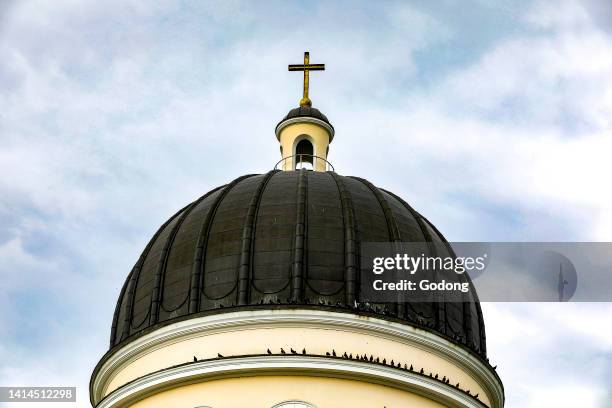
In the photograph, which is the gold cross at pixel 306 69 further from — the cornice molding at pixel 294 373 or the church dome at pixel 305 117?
the cornice molding at pixel 294 373

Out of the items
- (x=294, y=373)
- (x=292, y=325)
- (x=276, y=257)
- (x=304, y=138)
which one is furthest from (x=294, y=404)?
(x=304, y=138)

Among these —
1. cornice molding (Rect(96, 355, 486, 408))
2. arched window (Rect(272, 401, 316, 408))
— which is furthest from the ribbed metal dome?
arched window (Rect(272, 401, 316, 408))

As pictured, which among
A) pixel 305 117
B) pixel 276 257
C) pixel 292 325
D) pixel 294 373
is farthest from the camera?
pixel 305 117

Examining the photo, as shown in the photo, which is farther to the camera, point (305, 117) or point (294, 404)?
point (305, 117)

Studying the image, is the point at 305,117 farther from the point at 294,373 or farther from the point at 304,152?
the point at 294,373

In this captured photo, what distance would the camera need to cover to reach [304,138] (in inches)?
1601

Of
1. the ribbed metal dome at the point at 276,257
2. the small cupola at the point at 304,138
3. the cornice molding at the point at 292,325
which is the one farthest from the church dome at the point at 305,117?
the cornice molding at the point at 292,325

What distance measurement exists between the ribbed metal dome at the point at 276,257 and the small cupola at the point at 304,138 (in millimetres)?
4345

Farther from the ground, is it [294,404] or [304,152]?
[304,152]

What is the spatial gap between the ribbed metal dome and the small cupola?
4345 millimetres

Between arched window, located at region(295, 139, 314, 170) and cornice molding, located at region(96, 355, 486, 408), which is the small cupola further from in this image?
cornice molding, located at region(96, 355, 486, 408)

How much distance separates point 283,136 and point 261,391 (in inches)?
487

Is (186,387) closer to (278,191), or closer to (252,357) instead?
(252,357)

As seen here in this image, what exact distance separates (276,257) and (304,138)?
9208mm
